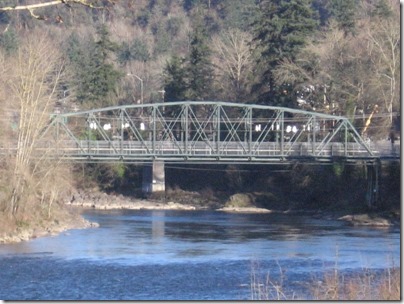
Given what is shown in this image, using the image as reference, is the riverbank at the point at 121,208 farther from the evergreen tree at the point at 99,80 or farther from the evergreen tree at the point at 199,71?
the evergreen tree at the point at 99,80

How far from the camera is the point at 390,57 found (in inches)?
2454

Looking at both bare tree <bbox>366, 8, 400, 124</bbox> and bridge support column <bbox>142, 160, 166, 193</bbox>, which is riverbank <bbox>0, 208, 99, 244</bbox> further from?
bare tree <bbox>366, 8, 400, 124</bbox>

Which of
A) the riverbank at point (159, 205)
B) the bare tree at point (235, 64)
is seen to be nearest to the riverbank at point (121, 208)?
the riverbank at point (159, 205)

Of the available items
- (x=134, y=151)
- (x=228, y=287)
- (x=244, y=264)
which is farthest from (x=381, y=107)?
(x=228, y=287)

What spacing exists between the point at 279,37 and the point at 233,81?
28.4 ft

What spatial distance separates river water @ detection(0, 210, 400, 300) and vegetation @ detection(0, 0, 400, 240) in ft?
15.3

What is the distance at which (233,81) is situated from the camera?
79.1 metres

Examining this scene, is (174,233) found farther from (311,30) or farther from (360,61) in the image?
(311,30)

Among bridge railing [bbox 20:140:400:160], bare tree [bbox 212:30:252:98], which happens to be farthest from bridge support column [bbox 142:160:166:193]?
bare tree [bbox 212:30:252:98]

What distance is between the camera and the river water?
29375mm

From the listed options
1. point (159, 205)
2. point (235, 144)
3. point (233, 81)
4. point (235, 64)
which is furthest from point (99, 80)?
point (235, 144)

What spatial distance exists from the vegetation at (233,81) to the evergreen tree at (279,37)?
0.31 feet

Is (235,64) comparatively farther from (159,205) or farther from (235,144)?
(159,205)

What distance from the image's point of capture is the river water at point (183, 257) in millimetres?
29375
